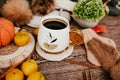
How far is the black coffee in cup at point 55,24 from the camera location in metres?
0.65

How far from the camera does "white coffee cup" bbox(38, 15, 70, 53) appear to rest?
2.01ft

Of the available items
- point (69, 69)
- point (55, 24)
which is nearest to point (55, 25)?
point (55, 24)

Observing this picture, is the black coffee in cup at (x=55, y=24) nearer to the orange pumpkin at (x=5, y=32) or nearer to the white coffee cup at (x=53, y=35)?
the white coffee cup at (x=53, y=35)

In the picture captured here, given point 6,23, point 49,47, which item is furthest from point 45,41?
point 6,23

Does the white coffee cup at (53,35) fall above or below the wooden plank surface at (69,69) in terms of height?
above

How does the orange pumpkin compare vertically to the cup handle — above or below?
above

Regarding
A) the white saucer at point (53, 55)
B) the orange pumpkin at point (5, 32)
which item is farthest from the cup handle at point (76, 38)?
the orange pumpkin at point (5, 32)

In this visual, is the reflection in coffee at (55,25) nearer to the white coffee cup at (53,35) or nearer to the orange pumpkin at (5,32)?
the white coffee cup at (53,35)

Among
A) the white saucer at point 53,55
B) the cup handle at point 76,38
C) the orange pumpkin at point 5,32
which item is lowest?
the white saucer at point 53,55

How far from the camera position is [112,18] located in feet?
2.95

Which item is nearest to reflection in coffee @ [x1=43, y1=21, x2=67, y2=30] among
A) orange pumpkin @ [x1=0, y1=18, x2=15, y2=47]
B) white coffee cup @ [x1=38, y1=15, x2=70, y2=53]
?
white coffee cup @ [x1=38, y1=15, x2=70, y2=53]

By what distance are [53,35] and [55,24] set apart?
0.06 metres

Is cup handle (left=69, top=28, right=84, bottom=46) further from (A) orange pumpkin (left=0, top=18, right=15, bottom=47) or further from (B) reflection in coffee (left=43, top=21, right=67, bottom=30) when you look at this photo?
(A) orange pumpkin (left=0, top=18, right=15, bottom=47)

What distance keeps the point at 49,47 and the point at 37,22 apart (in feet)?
0.57
